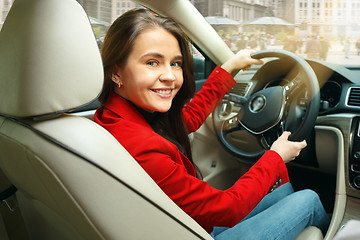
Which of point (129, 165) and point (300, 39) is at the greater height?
point (300, 39)

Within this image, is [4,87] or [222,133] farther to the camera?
[222,133]

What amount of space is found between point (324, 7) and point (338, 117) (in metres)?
0.48

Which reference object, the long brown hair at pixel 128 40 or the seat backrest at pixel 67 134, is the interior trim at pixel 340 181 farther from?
the seat backrest at pixel 67 134

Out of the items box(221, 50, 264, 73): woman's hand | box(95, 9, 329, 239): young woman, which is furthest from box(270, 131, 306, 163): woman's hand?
box(221, 50, 264, 73): woman's hand

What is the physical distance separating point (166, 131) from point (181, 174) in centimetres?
35

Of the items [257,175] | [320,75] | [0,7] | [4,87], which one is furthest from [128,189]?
[320,75]

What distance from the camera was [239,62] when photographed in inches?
61.7

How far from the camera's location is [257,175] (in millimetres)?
1029

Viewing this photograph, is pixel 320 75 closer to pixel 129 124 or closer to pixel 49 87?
pixel 129 124

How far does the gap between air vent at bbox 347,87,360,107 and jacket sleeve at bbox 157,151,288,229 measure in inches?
29.3

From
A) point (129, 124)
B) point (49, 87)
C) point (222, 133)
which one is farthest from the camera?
point (222, 133)

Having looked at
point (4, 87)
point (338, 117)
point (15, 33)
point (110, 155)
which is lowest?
point (338, 117)

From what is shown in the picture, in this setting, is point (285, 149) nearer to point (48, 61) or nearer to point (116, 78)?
point (116, 78)

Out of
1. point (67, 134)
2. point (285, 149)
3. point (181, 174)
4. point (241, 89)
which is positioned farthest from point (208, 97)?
point (67, 134)
